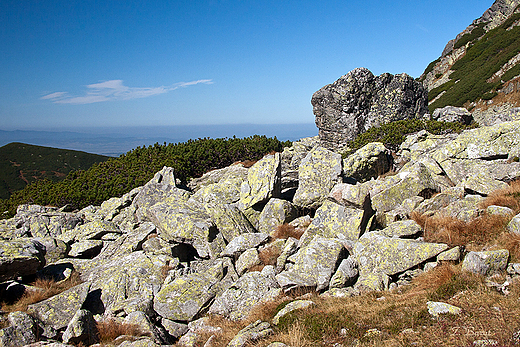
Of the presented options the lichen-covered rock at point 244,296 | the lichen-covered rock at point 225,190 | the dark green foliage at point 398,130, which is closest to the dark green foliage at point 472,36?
the dark green foliage at point 398,130

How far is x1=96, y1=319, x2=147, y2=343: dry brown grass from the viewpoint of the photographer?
8.50 m

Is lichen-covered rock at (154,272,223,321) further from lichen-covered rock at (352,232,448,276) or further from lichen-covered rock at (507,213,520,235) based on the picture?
lichen-covered rock at (507,213,520,235)

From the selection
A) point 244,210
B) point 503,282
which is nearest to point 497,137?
point 503,282

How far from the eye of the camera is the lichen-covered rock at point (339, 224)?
1110 cm

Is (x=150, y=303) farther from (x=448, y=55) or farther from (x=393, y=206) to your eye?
(x=448, y=55)

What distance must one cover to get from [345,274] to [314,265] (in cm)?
101

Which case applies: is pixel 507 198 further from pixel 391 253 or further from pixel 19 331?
pixel 19 331

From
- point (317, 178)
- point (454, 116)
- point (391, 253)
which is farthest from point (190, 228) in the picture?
point (454, 116)

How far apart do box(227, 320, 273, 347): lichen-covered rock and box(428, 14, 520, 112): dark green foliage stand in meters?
61.8

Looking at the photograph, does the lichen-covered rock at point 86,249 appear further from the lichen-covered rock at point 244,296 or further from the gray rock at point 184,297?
the lichen-covered rock at point 244,296

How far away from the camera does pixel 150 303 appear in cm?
1002

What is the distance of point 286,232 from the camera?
1280 cm

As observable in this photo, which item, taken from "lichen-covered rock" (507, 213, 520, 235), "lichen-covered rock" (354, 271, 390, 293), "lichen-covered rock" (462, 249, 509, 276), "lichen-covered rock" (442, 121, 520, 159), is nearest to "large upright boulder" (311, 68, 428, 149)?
"lichen-covered rock" (442, 121, 520, 159)

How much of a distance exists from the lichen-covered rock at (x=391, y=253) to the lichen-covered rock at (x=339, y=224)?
3.26ft
